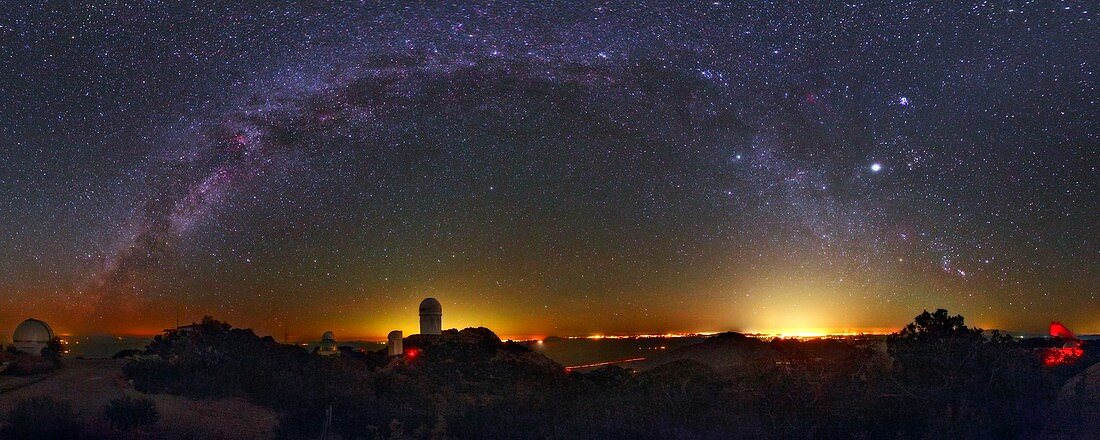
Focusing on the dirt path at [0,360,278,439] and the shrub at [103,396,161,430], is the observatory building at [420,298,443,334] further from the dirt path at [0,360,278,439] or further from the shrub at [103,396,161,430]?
the shrub at [103,396,161,430]

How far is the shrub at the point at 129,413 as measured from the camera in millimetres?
23109

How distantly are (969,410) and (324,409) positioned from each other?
811 inches

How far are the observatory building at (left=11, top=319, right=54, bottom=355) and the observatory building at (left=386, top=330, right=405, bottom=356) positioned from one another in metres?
20.2

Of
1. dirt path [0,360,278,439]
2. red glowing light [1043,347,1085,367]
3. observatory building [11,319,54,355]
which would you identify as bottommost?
red glowing light [1043,347,1085,367]

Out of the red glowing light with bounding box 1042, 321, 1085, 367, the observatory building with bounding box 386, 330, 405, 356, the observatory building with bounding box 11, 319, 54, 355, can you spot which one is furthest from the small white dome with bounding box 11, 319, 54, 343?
the red glowing light with bounding box 1042, 321, 1085, 367

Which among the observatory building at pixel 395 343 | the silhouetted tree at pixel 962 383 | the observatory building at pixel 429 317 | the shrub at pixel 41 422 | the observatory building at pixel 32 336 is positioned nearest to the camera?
the silhouetted tree at pixel 962 383

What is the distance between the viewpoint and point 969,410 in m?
21.1

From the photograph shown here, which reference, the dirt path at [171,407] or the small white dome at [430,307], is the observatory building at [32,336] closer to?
the dirt path at [171,407]

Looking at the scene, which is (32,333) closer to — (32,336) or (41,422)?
(32,336)

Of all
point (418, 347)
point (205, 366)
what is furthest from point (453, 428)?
point (418, 347)

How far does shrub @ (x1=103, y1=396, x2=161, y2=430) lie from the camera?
23109 mm

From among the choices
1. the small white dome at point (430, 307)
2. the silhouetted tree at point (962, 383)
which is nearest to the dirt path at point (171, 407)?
the silhouetted tree at point (962, 383)

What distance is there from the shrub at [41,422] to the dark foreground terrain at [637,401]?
0.05m

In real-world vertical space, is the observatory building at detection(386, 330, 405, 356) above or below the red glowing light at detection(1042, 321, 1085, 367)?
above
